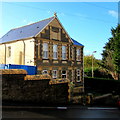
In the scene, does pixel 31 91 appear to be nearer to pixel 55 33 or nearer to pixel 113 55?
pixel 55 33

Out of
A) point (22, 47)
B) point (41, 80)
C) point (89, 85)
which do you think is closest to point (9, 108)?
point (41, 80)

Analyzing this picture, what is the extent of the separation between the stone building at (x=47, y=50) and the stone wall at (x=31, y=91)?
17.7 feet

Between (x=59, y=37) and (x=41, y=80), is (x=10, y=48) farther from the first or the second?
(x=41, y=80)

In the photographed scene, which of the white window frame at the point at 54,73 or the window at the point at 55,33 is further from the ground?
the window at the point at 55,33

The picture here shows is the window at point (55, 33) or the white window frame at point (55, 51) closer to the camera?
the window at point (55, 33)

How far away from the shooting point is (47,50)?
18.6 meters

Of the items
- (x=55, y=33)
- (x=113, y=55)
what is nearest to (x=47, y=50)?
(x=55, y=33)

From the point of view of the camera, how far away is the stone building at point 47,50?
17547 millimetres

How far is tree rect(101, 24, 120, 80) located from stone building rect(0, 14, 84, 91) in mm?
6335

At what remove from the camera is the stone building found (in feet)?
57.6

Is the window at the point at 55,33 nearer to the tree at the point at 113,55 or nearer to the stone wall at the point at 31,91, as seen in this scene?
the stone wall at the point at 31,91

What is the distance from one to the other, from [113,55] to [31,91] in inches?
737

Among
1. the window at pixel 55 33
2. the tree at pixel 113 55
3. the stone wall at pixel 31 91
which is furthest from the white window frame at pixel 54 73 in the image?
the tree at pixel 113 55

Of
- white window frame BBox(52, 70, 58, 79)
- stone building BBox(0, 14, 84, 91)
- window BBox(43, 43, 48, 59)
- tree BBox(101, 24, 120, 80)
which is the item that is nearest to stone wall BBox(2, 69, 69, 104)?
stone building BBox(0, 14, 84, 91)
